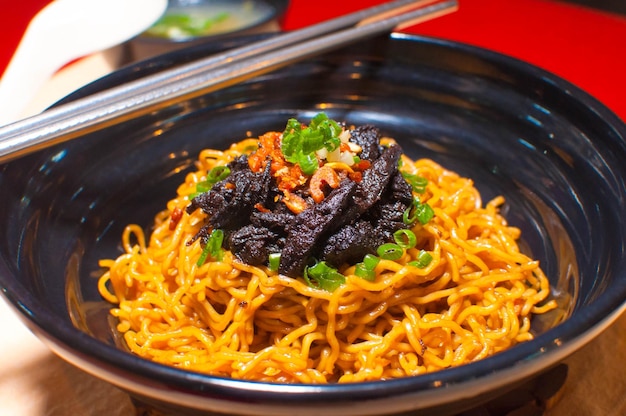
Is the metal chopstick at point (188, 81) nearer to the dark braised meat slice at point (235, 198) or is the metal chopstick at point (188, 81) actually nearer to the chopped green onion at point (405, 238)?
the dark braised meat slice at point (235, 198)

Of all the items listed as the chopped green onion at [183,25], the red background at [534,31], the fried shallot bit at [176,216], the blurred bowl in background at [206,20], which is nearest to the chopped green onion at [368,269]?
the fried shallot bit at [176,216]

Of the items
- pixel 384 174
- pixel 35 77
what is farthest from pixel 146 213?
pixel 384 174

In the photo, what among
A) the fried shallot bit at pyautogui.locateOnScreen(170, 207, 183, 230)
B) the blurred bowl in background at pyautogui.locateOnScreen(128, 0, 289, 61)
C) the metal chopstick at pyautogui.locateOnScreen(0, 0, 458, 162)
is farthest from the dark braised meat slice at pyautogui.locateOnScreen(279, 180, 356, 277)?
the blurred bowl in background at pyautogui.locateOnScreen(128, 0, 289, 61)

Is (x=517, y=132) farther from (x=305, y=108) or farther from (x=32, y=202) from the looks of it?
(x=32, y=202)

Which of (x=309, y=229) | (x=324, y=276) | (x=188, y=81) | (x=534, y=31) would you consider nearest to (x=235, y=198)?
(x=309, y=229)

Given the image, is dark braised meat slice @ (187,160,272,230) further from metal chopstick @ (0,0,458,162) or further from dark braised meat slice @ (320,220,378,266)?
metal chopstick @ (0,0,458,162)

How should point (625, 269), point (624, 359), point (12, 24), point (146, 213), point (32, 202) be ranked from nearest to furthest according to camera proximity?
point (625, 269), point (624, 359), point (32, 202), point (146, 213), point (12, 24)
